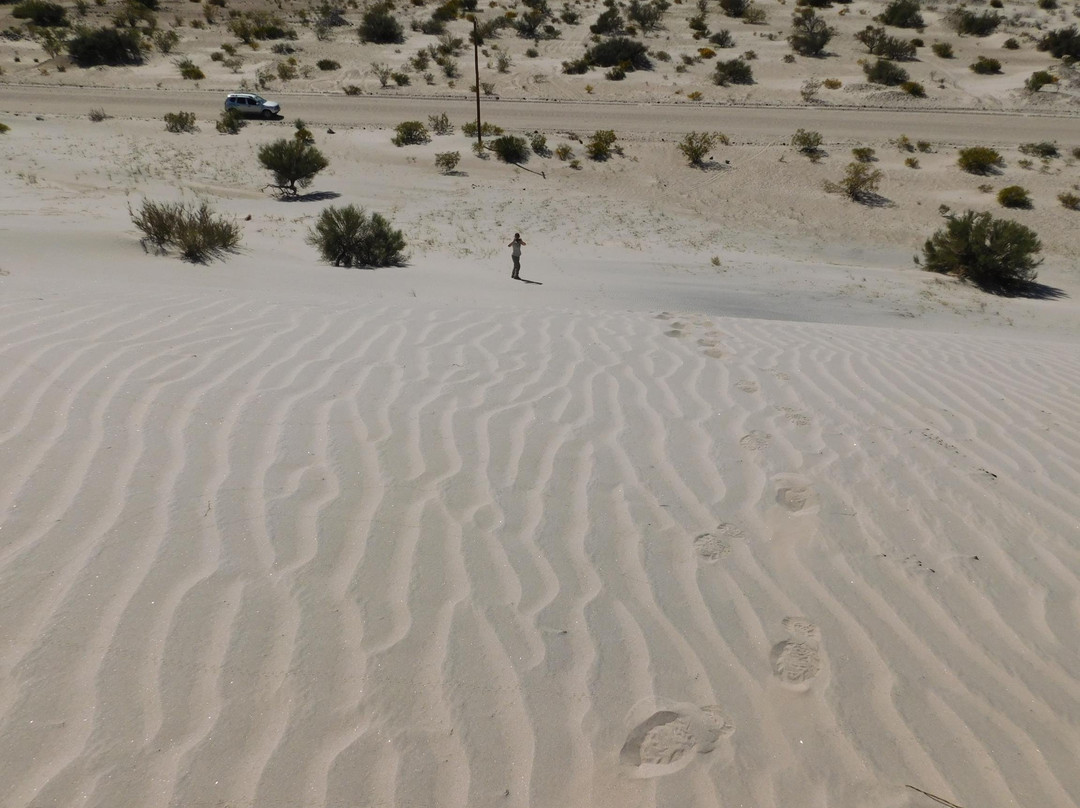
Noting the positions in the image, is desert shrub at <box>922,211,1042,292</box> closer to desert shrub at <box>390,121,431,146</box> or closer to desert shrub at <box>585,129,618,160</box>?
desert shrub at <box>585,129,618,160</box>

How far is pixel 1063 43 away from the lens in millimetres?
25094

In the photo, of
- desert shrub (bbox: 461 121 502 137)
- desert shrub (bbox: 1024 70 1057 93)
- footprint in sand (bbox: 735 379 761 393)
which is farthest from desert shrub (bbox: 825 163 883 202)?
footprint in sand (bbox: 735 379 761 393)

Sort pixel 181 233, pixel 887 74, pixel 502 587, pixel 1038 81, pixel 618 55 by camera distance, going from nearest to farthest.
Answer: pixel 502 587
pixel 181 233
pixel 1038 81
pixel 887 74
pixel 618 55

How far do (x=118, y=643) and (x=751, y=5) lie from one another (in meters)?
37.6

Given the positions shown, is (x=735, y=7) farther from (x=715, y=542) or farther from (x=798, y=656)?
(x=798, y=656)

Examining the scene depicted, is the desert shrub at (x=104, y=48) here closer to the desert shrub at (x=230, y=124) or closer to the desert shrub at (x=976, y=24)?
the desert shrub at (x=230, y=124)

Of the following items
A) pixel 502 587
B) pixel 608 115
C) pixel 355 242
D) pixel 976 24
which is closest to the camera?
pixel 502 587

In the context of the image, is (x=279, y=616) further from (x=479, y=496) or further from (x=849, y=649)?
(x=849, y=649)

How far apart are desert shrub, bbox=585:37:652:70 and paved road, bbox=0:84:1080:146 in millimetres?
4076

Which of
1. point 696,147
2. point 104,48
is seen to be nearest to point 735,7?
point 696,147

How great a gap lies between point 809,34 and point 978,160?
43.2 feet

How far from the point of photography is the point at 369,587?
2439 mm

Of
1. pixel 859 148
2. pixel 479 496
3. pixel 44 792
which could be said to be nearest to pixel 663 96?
pixel 859 148

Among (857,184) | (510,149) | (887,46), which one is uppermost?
(887,46)
